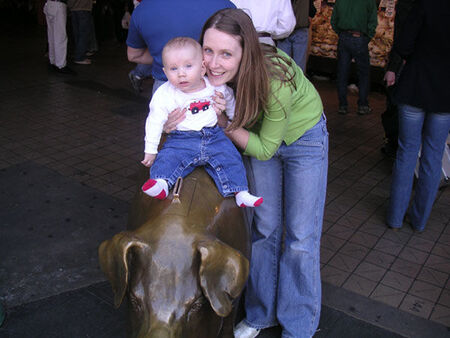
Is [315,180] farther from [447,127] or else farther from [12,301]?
[12,301]

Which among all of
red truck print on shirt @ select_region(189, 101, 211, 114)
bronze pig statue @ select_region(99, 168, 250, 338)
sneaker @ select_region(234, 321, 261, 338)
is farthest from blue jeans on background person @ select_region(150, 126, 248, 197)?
sneaker @ select_region(234, 321, 261, 338)

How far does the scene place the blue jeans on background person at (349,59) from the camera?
26.8 ft

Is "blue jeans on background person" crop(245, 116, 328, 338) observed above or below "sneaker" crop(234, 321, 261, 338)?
above

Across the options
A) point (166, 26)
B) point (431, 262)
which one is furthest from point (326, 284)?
point (166, 26)

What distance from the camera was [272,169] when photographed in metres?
3.16

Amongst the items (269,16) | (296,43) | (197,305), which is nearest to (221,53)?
(197,305)

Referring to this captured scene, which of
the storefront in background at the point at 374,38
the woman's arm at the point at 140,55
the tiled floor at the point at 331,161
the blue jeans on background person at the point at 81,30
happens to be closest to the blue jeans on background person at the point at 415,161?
the tiled floor at the point at 331,161

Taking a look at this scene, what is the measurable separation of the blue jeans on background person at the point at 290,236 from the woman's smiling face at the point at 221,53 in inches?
26.3

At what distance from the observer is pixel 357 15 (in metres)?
7.87

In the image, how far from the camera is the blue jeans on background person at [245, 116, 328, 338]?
10.1ft

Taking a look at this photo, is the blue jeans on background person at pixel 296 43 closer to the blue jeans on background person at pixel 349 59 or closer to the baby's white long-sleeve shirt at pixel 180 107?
the blue jeans on background person at pixel 349 59

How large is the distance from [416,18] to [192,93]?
8.48 ft

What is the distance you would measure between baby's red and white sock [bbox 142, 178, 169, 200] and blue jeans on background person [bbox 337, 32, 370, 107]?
631cm

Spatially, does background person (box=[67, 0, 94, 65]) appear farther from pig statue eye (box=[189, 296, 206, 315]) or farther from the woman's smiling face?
pig statue eye (box=[189, 296, 206, 315])
